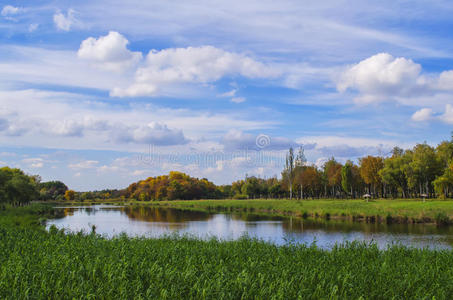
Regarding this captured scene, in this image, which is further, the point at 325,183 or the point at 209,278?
the point at 325,183

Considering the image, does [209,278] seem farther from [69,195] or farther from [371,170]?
[69,195]

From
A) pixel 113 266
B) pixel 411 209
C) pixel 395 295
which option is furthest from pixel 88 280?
pixel 411 209

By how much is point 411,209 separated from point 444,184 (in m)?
17.7

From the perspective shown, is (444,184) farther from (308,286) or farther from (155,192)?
(155,192)

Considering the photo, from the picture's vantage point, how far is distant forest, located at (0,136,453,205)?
200ft

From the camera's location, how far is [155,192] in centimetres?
12038

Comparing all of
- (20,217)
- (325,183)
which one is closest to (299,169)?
(325,183)

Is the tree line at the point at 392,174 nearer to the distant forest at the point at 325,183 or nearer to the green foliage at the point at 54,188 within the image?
the distant forest at the point at 325,183

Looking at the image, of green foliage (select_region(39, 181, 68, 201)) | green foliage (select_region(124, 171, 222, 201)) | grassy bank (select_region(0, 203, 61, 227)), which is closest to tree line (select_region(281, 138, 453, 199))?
green foliage (select_region(124, 171, 222, 201))

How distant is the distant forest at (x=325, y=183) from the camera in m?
60.9

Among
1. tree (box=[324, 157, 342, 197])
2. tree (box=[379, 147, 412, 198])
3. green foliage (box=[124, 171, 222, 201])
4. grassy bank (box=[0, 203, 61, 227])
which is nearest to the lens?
grassy bank (box=[0, 203, 61, 227])

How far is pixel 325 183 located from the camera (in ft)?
290

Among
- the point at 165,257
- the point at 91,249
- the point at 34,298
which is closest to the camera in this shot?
the point at 34,298

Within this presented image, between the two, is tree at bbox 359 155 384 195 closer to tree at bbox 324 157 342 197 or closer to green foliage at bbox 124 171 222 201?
tree at bbox 324 157 342 197
